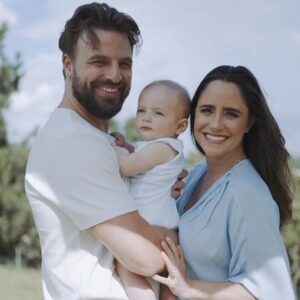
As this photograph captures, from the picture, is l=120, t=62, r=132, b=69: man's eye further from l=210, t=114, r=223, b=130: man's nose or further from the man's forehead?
l=210, t=114, r=223, b=130: man's nose

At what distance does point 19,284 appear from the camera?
12961mm

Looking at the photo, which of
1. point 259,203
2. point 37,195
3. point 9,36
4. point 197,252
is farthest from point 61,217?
point 9,36

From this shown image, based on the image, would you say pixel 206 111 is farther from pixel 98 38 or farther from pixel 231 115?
pixel 98 38

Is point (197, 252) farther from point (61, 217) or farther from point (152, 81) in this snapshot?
point (152, 81)

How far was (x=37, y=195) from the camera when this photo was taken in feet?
8.39

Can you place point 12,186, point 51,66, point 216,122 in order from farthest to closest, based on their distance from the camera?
point 12,186, point 51,66, point 216,122

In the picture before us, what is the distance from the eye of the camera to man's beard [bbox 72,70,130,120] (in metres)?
2.59

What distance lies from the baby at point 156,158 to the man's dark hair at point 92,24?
225mm

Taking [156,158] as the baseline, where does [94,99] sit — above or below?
above

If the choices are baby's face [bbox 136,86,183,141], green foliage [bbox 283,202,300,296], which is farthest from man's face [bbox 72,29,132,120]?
green foliage [bbox 283,202,300,296]

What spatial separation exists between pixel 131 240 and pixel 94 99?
494mm

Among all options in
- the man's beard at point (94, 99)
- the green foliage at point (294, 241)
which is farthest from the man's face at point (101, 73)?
the green foliage at point (294, 241)

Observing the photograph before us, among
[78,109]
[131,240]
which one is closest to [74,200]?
[131,240]

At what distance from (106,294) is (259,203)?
0.55 m
